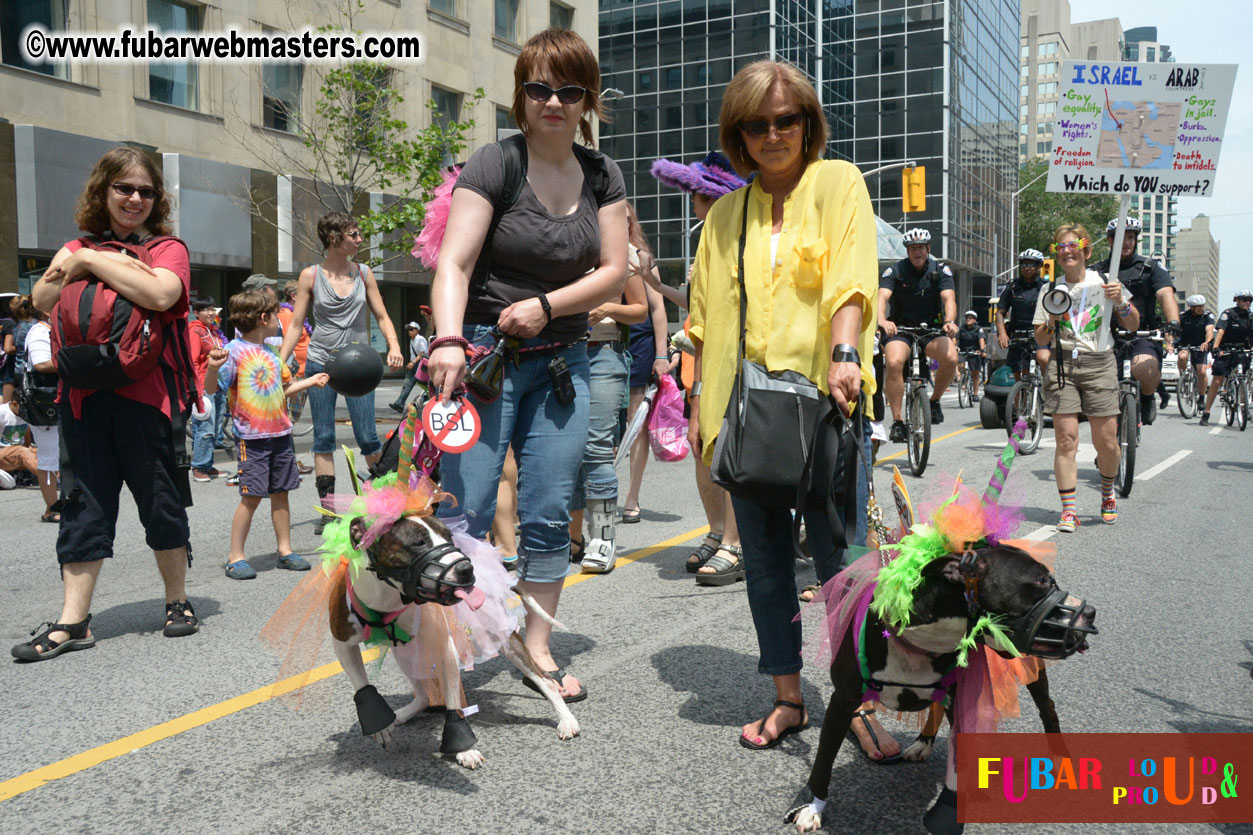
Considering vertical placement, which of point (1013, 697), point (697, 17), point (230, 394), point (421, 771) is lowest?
point (421, 771)

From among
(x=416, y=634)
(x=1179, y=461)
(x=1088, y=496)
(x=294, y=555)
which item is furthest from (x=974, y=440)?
(x=416, y=634)

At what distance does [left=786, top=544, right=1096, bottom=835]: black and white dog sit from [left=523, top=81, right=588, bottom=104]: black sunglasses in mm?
1925

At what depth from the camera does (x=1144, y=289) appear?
8.65 metres

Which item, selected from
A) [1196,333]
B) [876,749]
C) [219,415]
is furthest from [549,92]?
[1196,333]

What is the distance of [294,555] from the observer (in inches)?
238

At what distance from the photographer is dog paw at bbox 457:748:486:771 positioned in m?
3.13

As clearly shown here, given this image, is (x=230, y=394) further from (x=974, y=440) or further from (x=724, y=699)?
(x=974, y=440)

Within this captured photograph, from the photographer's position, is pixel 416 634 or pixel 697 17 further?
pixel 697 17

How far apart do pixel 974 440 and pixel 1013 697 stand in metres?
11.2

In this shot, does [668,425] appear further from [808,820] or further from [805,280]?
[808,820]

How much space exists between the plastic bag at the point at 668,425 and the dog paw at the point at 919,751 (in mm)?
4005

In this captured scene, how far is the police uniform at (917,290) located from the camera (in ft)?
32.2

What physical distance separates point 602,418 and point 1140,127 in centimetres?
687

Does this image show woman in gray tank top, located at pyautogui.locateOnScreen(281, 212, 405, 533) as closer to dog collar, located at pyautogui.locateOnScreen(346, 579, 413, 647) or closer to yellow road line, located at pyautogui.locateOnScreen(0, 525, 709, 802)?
yellow road line, located at pyautogui.locateOnScreen(0, 525, 709, 802)
